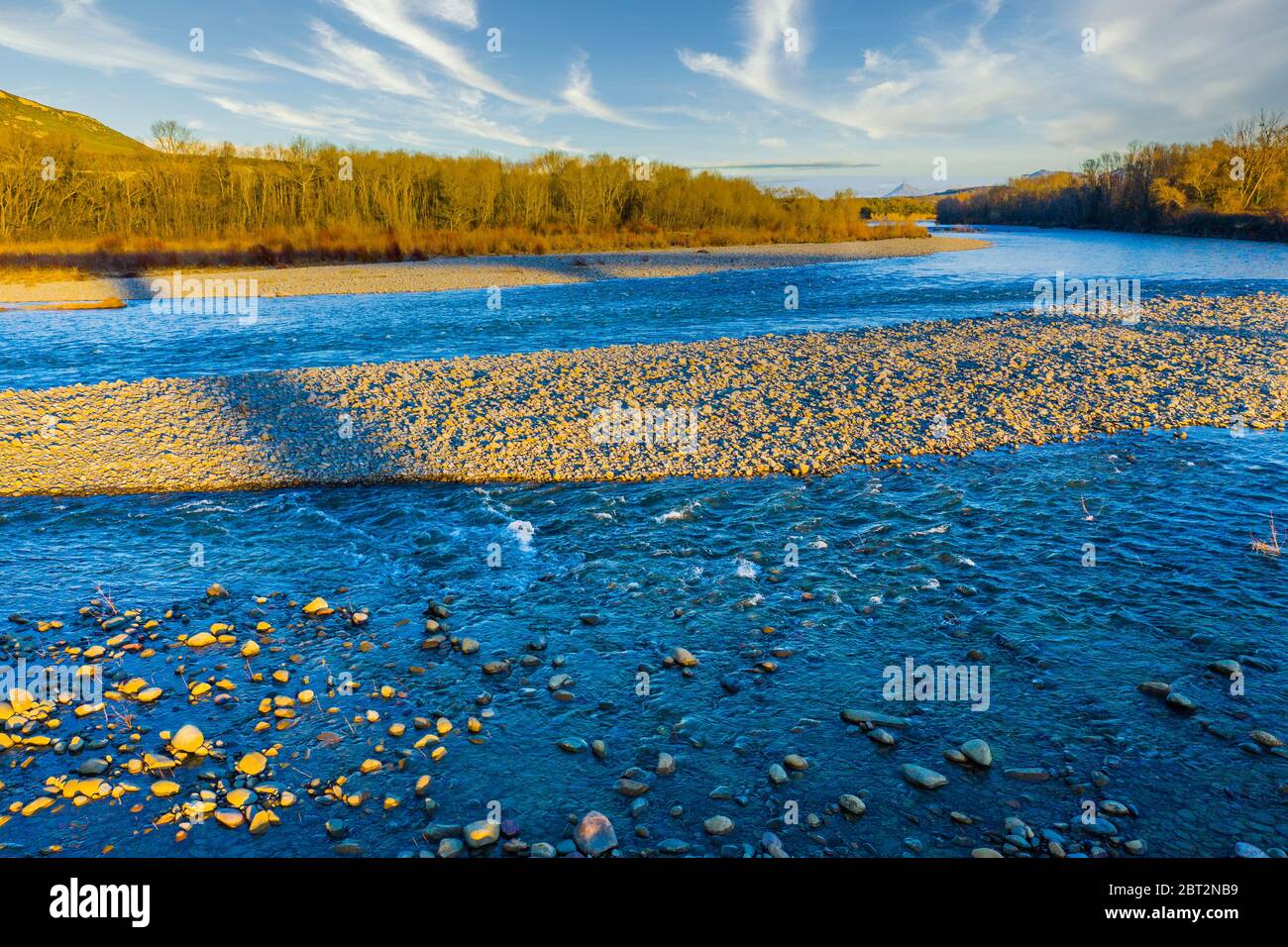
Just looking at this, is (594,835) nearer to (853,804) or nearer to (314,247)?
(853,804)

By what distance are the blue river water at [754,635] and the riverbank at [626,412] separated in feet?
2.81

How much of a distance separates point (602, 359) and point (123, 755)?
56.4ft

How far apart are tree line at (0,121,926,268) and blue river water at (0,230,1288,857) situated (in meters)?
52.5

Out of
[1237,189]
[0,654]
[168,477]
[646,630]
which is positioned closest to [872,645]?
[646,630]

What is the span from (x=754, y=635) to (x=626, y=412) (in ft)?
31.0

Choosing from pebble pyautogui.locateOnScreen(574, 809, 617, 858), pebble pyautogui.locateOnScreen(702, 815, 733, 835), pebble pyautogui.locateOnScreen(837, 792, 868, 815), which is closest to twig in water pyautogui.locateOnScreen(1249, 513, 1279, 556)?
pebble pyautogui.locateOnScreen(837, 792, 868, 815)

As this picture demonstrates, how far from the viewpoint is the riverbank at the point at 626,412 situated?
1440cm

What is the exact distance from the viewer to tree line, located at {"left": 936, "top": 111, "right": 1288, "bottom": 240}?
80062 mm

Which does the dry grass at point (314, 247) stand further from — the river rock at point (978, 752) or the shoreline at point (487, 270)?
the river rock at point (978, 752)

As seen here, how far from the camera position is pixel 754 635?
28.6 ft

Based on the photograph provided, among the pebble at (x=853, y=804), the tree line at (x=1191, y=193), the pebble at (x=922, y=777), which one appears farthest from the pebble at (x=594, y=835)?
the tree line at (x=1191, y=193)

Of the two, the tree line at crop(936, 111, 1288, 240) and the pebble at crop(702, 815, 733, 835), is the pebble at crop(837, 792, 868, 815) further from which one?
the tree line at crop(936, 111, 1288, 240)

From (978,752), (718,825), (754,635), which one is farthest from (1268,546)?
(718,825)
